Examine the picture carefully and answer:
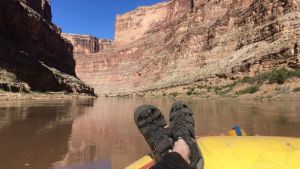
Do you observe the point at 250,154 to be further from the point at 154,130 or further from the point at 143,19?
the point at 143,19

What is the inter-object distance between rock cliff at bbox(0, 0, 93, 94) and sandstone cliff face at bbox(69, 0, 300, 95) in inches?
749

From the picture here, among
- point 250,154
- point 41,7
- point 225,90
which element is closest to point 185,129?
point 250,154

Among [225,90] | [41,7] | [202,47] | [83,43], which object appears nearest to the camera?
[225,90]

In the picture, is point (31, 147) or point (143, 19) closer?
point (31, 147)

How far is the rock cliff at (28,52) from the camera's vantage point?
27.5 m

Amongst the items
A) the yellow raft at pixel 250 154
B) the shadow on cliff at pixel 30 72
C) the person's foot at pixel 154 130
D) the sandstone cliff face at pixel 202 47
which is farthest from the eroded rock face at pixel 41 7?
the yellow raft at pixel 250 154

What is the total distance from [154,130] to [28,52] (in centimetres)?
3756

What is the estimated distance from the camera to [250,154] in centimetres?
259

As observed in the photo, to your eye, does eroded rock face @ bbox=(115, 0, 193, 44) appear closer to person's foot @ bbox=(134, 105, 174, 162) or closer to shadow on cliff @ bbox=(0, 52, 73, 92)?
shadow on cliff @ bbox=(0, 52, 73, 92)

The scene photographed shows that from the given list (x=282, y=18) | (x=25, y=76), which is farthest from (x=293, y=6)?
(x=25, y=76)

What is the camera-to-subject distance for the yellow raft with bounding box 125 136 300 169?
98.3 inches

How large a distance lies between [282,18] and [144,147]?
37.1m

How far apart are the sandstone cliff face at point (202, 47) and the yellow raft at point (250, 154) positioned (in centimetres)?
2899

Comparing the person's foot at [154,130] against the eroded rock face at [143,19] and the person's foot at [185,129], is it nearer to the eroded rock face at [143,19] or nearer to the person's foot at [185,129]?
the person's foot at [185,129]
